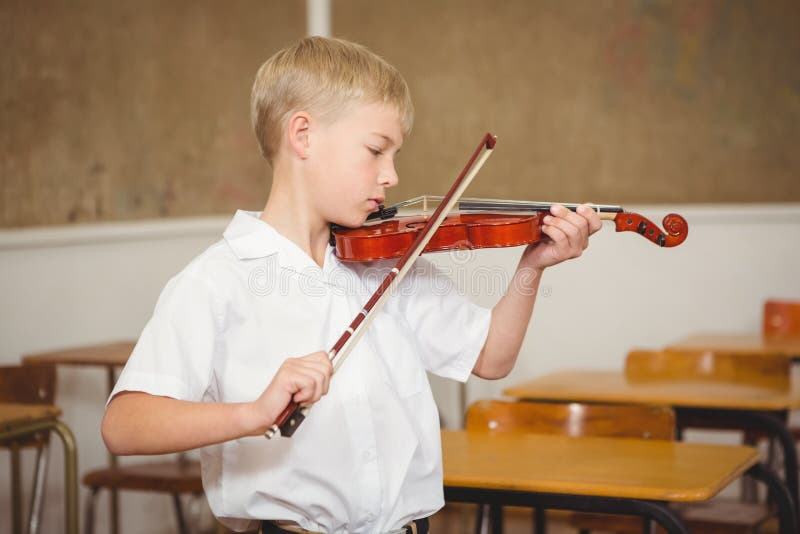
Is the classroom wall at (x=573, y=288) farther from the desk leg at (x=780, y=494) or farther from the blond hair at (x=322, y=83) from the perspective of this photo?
the blond hair at (x=322, y=83)

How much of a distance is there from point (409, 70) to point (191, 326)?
3863 mm

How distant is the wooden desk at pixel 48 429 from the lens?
245cm

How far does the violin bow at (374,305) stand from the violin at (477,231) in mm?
179

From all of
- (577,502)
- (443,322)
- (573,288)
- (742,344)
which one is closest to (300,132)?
(443,322)

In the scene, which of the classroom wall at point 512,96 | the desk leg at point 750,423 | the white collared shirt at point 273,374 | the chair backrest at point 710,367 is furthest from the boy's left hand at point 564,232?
the classroom wall at point 512,96

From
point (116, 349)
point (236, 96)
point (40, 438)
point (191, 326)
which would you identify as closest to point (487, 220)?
point (191, 326)

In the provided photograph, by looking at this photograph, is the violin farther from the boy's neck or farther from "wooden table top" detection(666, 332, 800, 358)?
"wooden table top" detection(666, 332, 800, 358)

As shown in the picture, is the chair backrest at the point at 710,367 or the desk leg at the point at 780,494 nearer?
the desk leg at the point at 780,494

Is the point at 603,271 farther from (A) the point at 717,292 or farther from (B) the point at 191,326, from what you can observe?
(B) the point at 191,326

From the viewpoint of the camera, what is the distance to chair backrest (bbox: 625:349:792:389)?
3248 mm

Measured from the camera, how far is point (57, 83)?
12.2 ft

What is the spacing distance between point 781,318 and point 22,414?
3.12 metres

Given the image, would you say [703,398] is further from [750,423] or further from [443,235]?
[443,235]

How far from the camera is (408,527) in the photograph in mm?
1646
